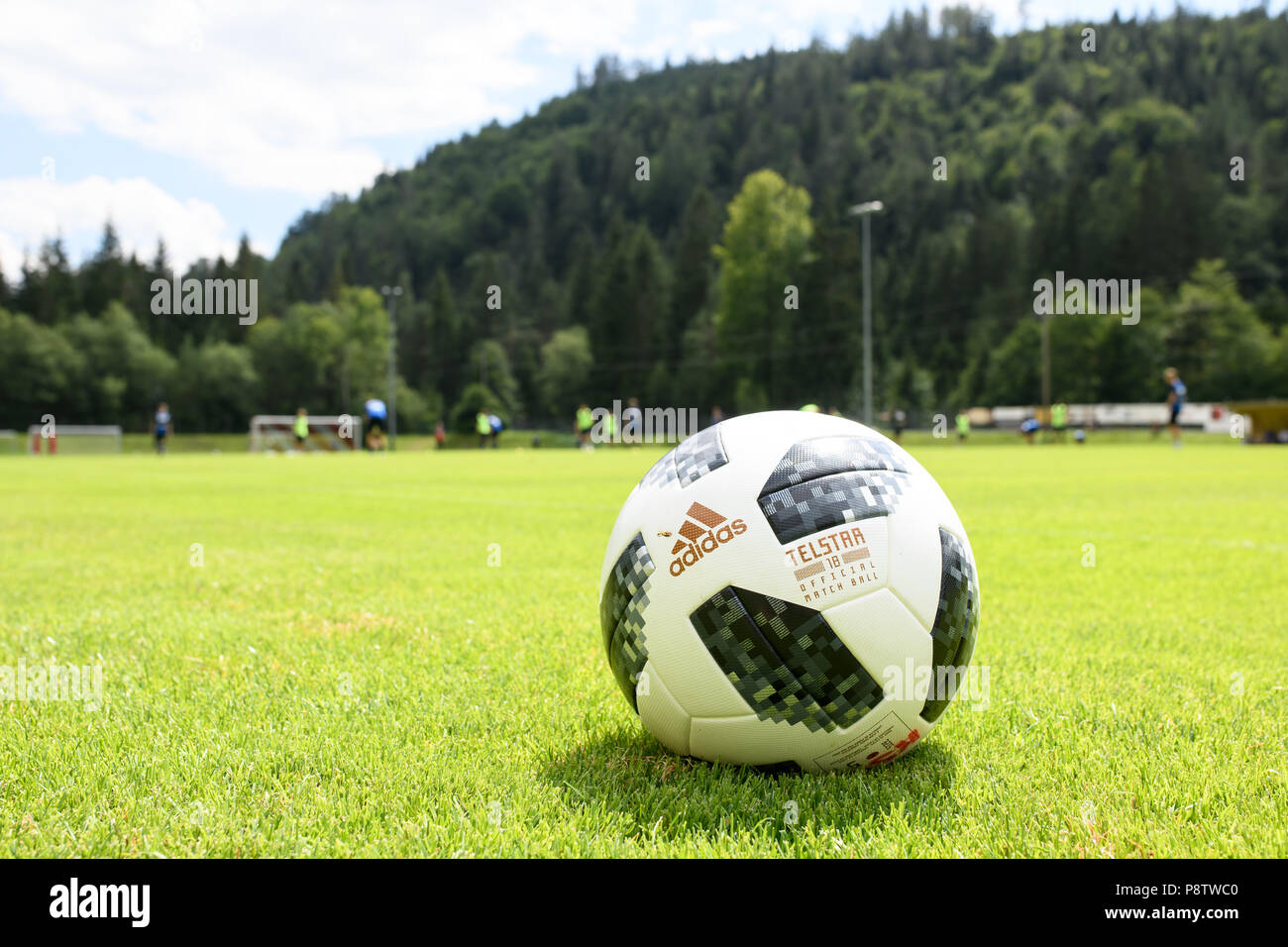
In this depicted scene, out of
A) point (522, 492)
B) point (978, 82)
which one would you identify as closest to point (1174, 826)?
point (522, 492)

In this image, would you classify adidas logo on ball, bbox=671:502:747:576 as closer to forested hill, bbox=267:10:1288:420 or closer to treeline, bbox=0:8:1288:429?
treeline, bbox=0:8:1288:429

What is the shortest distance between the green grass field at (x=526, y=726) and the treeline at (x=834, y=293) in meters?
60.2

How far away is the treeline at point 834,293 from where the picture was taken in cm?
8894

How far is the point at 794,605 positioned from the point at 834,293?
89826 mm

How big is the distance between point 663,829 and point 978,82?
213m

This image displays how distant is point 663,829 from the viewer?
2670 millimetres
